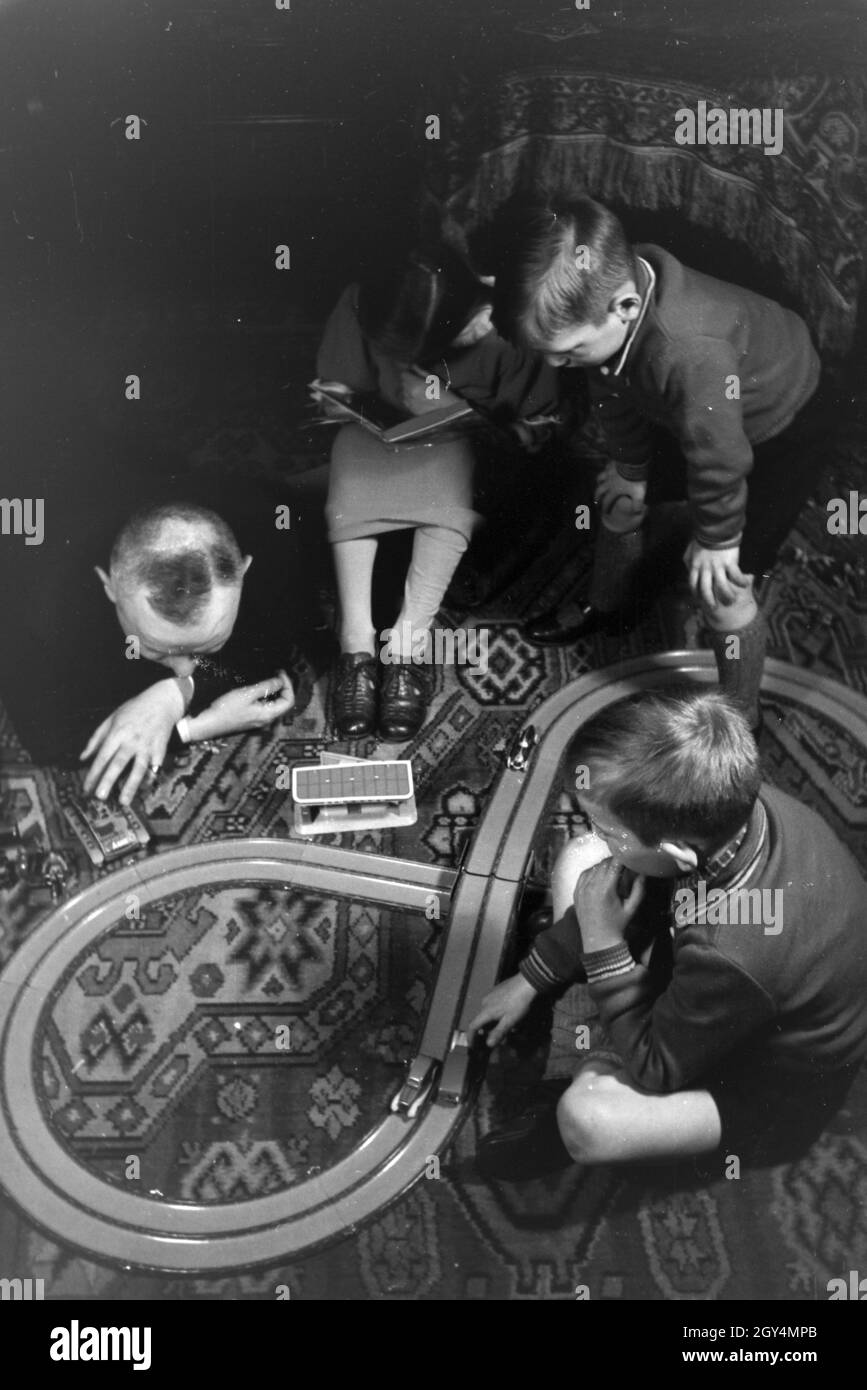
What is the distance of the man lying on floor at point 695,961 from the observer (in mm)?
1550

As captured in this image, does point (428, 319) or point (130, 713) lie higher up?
point (428, 319)

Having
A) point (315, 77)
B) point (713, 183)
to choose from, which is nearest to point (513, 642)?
point (713, 183)

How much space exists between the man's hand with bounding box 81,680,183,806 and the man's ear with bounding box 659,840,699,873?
0.80 meters

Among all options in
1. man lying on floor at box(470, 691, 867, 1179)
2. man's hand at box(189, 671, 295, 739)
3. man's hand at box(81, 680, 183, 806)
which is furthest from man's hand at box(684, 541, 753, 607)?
man's hand at box(81, 680, 183, 806)

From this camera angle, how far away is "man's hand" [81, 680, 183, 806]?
191 cm

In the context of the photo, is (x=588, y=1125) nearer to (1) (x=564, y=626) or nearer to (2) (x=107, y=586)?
(1) (x=564, y=626)

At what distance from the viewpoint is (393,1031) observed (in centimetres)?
174

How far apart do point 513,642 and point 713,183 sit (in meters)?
0.75

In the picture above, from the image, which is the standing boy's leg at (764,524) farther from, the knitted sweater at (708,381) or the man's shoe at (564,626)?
the man's shoe at (564,626)

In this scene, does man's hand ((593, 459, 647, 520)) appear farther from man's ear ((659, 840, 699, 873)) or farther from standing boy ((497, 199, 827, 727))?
man's ear ((659, 840, 699, 873))

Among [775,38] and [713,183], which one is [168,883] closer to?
[713,183]

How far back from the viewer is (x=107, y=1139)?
1.68 metres
